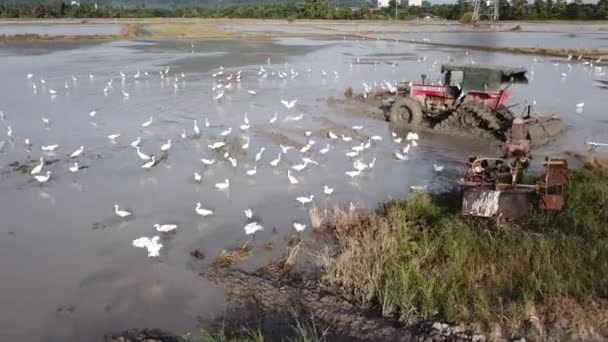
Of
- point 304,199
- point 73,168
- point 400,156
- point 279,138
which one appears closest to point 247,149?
point 279,138

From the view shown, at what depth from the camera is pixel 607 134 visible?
54.1 feet

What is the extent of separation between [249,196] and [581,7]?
85.7 m

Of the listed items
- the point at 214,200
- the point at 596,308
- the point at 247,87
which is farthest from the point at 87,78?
the point at 596,308

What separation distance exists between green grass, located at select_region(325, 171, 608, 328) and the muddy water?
5.41 ft

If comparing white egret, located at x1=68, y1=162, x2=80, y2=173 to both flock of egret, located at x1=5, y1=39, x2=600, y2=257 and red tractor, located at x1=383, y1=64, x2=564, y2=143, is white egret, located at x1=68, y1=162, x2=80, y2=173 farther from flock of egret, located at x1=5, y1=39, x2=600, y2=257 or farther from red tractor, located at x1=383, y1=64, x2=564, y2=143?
red tractor, located at x1=383, y1=64, x2=564, y2=143

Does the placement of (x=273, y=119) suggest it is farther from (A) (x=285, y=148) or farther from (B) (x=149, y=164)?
(B) (x=149, y=164)

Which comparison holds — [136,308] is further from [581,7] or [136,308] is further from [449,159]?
[581,7]

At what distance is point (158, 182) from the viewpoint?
12.7 metres

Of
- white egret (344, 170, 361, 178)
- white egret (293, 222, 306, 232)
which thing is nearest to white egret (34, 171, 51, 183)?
white egret (293, 222, 306, 232)

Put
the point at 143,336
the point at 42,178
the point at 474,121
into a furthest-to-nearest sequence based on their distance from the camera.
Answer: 1. the point at 474,121
2. the point at 42,178
3. the point at 143,336

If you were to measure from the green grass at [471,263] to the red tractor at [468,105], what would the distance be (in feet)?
20.3

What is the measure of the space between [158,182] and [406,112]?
26.8 feet

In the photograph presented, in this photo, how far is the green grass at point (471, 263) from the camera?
6.89 meters

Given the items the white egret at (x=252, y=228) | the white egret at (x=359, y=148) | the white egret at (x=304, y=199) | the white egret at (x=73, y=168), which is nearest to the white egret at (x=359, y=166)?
the white egret at (x=359, y=148)
